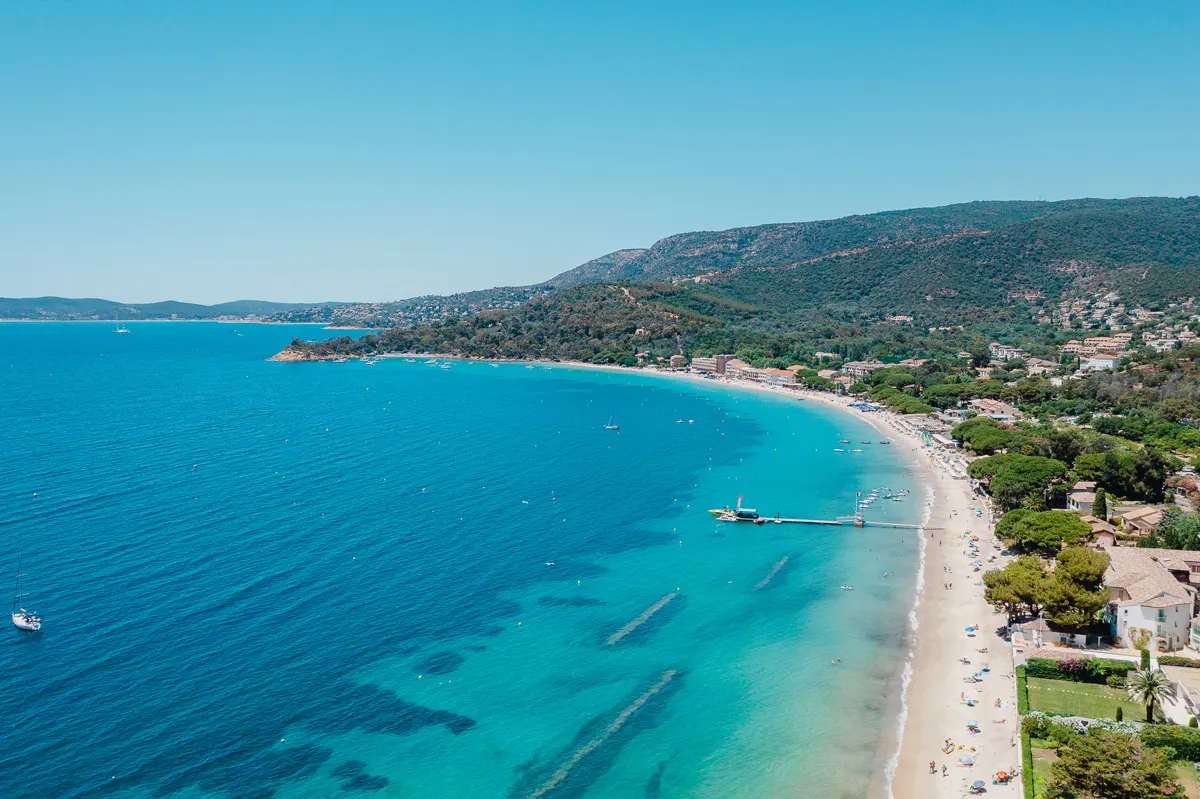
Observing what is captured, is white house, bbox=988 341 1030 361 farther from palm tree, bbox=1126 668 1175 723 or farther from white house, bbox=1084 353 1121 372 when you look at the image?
palm tree, bbox=1126 668 1175 723

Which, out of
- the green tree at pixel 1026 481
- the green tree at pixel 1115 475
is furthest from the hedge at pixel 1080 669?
the green tree at pixel 1115 475

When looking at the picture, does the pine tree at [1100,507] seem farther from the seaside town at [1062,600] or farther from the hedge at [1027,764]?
the hedge at [1027,764]

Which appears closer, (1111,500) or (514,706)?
(514,706)

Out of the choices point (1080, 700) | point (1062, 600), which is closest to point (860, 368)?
point (1062, 600)

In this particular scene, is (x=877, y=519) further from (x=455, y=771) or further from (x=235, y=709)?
(x=235, y=709)

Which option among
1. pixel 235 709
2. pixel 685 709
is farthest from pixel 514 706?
pixel 235 709

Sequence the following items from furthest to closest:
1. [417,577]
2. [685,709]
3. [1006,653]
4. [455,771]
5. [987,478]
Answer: [987,478], [417,577], [1006,653], [685,709], [455,771]

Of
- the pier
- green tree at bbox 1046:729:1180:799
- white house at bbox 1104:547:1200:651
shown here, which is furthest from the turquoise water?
white house at bbox 1104:547:1200:651
